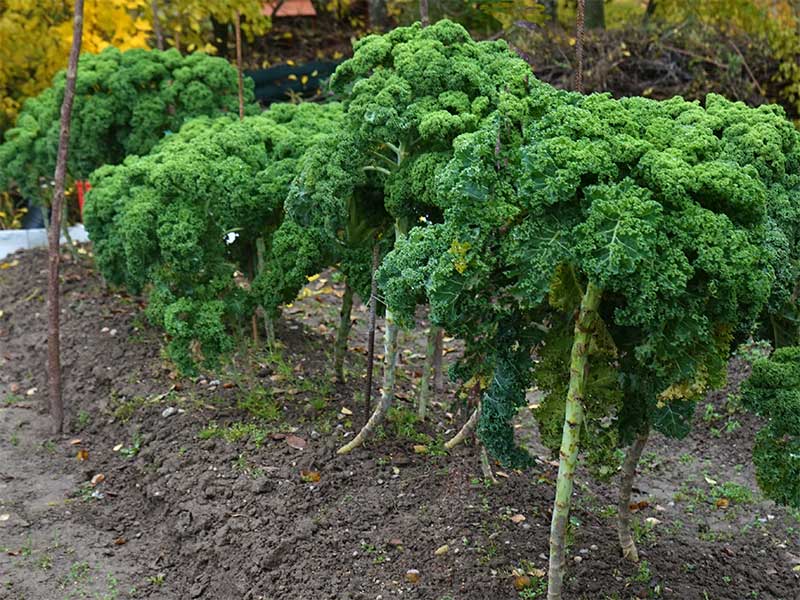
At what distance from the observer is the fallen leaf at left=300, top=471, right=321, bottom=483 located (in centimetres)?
621

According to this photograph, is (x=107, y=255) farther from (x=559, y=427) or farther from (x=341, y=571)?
(x=559, y=427)

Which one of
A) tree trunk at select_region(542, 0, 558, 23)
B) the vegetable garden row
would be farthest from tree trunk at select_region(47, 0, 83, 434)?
tree trunk at select_region(542, 0, 558, 23)

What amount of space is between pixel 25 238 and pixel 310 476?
227 inches

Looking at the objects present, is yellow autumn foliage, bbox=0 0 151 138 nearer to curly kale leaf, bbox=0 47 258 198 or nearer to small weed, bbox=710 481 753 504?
curly kale leaf, bbox=0 47 258 198

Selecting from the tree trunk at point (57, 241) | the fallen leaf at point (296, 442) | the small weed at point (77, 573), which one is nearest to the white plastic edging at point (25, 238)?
the tree trunk at point (57, 241)

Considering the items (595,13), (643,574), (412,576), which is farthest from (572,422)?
(595,13)

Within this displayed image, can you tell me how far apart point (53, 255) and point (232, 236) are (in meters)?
1.17

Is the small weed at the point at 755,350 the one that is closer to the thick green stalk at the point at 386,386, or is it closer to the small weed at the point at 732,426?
the small weed at the point at 732,426

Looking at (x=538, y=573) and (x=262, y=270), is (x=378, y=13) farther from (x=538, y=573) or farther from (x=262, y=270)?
(x=538, y=573)

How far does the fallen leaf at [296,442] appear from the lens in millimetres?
6555

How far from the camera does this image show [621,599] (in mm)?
5121

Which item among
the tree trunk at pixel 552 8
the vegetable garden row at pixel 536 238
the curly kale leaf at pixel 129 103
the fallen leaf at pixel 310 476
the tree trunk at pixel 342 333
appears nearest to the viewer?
the vegetable garden row at pixel 536 238

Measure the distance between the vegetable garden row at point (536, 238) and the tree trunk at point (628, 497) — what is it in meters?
0.01

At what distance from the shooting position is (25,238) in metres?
10.8
